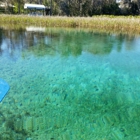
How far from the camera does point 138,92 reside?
3.92m

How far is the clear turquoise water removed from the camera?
2602 millimetres

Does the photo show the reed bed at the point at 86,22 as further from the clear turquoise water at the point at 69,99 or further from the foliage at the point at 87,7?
the foliage at the point at 87,7

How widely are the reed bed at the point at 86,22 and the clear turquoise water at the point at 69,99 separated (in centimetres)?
812

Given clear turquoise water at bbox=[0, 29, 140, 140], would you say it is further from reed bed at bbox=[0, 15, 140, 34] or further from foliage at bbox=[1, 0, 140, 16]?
foliage at bbox=[1, 0, 140, 16]

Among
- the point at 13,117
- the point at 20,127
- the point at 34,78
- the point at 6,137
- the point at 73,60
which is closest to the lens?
the point at 6,137

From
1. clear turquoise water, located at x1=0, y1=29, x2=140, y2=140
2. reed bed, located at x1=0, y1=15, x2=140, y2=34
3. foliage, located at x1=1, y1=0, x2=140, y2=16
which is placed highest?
foliage, located at x1=1, y1=0, x2=140, y2=16

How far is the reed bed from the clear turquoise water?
8.12 metres

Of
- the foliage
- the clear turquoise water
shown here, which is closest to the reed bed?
the clear turquoise water

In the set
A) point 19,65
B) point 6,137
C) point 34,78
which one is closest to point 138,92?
point 34,78

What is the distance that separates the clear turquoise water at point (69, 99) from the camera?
2602 mm

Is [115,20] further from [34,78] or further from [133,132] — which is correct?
[133,132]

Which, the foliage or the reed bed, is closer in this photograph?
the reed bed

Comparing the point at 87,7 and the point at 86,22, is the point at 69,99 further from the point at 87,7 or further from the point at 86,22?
the point at 87,7

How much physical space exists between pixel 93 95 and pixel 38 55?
364cm
